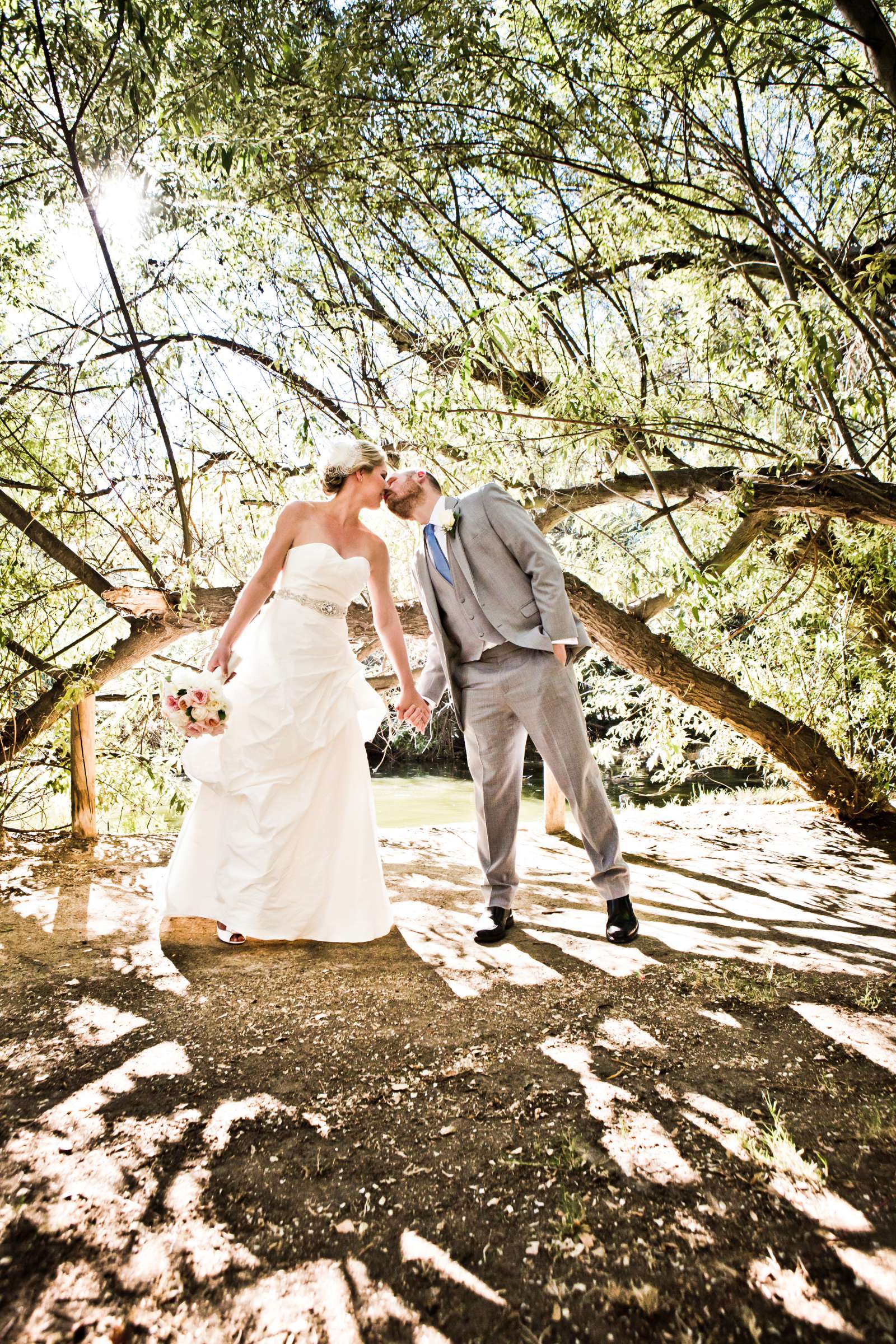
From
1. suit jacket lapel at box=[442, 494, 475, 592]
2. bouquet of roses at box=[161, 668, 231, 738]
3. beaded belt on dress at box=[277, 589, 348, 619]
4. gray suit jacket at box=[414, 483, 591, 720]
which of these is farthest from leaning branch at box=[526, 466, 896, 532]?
bouquet of roses at box=[161, 668, 231, 738]

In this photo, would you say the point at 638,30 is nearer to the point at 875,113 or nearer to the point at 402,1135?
the point at 875,113

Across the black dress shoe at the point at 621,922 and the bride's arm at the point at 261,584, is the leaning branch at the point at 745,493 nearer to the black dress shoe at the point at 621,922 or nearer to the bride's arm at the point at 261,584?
the bride's arm at the point at 261,584

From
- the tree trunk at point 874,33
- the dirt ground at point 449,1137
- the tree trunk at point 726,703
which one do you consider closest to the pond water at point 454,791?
the tree trunk at point 726,703

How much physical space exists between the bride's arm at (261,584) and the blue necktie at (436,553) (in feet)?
1.94

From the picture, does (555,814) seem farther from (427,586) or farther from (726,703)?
(427,586)

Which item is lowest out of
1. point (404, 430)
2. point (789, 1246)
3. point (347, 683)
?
point (789, 1246)

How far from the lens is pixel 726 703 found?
5.74m

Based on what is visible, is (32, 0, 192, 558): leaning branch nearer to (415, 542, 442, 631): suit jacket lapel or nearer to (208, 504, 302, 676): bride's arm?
(208, 504, 302, 676): bride's arm

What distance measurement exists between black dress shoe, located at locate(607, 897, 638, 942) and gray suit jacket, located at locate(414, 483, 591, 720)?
3.44 ft

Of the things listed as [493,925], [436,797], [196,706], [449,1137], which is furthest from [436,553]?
[436,797]

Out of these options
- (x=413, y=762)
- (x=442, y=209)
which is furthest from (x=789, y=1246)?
(x=413, y=762)

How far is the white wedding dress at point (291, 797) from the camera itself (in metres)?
2.99

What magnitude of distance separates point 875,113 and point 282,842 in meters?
3.84

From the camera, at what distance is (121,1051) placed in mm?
2135
